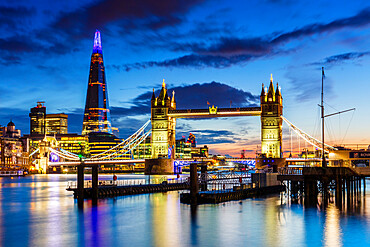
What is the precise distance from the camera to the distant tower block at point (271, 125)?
11856cm


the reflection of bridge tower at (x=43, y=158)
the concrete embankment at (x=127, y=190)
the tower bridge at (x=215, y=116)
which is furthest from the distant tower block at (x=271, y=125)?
the reflection of bridge tower at (x=43, y=158)

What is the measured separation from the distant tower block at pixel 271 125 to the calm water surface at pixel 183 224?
224ft

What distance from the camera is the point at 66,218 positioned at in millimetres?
40344

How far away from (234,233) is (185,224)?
4.47 metres

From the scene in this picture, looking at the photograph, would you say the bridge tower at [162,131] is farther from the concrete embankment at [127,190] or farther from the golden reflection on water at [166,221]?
the golden reflection on water at [166,221]

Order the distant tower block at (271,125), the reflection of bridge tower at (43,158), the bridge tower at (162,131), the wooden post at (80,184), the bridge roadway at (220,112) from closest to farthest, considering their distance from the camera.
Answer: the wooden post at (80,184) → the bridge roadway at (220,112) → the distant tower block at (271,125) → the bridge tower at (162,131) → the reflection of bridge tower at (43,158)

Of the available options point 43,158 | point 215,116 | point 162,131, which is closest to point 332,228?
point 215,116

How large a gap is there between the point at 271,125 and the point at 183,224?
85.9 metres

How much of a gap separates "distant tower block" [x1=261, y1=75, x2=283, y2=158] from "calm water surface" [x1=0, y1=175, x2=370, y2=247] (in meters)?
68.2

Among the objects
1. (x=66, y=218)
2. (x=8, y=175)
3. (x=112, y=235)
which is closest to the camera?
(x=112, y=235)

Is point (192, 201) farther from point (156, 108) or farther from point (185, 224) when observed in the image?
point (156, 108)

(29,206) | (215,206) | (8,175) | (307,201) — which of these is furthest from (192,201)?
(8,175)

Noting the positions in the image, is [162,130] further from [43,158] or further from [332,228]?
[332,228]

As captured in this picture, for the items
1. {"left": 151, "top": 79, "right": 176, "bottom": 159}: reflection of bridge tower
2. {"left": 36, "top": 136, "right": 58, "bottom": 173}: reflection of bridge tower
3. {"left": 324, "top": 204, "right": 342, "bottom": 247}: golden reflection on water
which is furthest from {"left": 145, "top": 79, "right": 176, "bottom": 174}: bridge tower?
{"left": 324, "top": 204, "right": 342, "bottom": 247}: golden reflection on water
